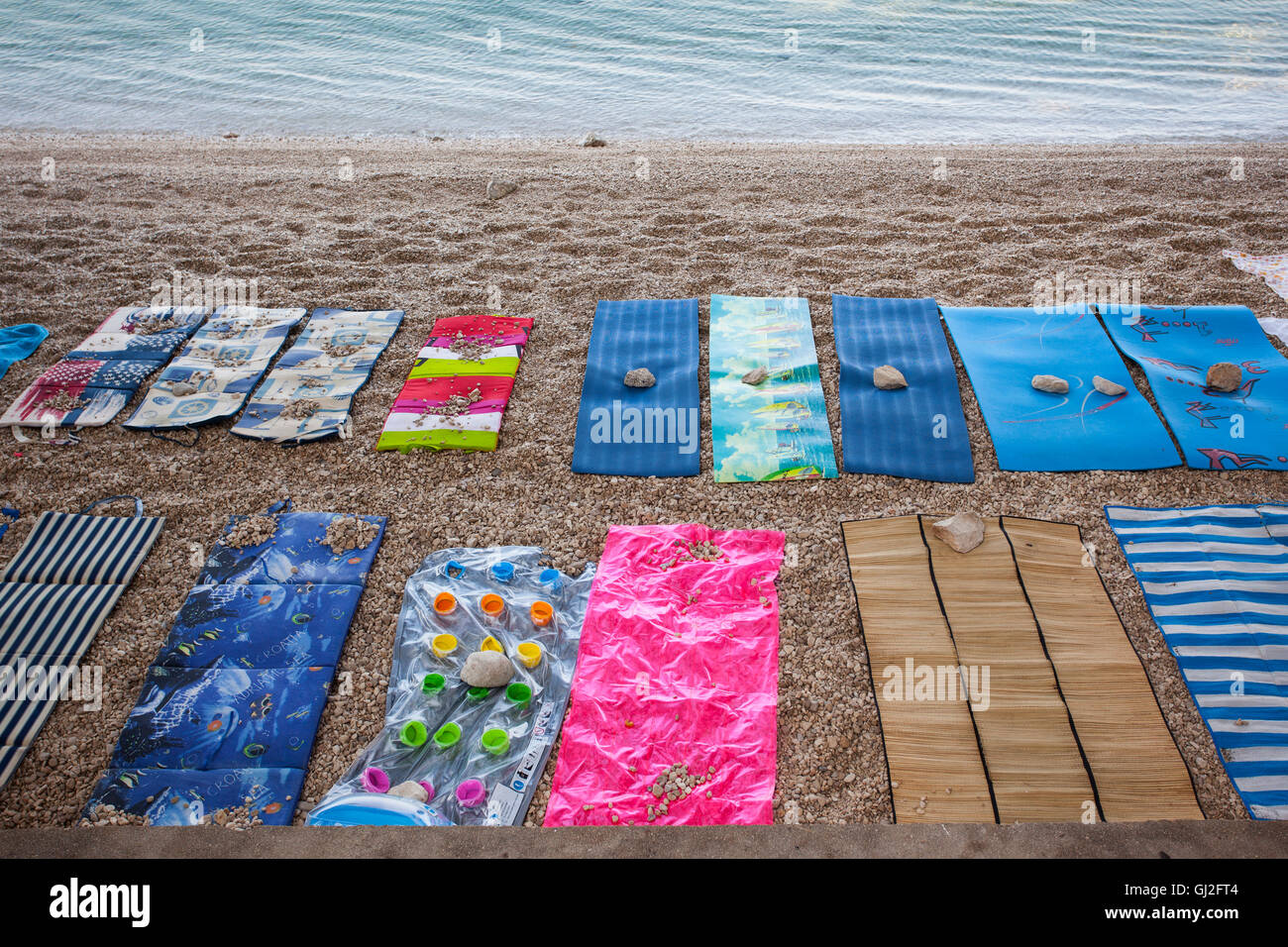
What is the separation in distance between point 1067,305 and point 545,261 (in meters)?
3.67

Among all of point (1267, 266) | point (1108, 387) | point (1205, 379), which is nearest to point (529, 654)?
point (1108, 387)

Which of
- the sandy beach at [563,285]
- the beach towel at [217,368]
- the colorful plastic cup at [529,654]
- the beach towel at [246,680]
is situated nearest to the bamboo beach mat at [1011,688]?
the sandy beach at [563,285]

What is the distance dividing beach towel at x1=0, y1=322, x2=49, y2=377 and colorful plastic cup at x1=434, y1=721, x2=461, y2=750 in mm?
4143

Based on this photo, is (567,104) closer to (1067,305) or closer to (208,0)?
(1067,305)

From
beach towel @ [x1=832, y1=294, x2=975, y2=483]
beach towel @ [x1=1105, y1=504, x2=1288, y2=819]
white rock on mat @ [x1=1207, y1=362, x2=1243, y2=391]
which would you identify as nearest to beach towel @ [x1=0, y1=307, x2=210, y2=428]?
beach towel @ [x1=832, y1=294, x2=975, y2=483]

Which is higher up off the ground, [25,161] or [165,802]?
[25,161]


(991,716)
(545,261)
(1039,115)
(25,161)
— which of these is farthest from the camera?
(1039,115)

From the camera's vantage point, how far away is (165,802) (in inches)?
116

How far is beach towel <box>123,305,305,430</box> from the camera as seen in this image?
475 centimetres

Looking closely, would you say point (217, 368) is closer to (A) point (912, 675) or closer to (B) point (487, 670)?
(B) point (487, 670)

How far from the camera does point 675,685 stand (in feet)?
10.9

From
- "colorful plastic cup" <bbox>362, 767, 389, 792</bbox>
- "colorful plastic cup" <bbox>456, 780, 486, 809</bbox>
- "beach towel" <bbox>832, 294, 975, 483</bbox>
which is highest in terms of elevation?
"beach towel" <bbox>832, 294, 975, 483</bbox>

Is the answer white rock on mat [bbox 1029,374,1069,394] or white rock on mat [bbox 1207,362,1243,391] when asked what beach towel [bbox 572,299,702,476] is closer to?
white rock on mat [bbox 1029,374,1069,394]
